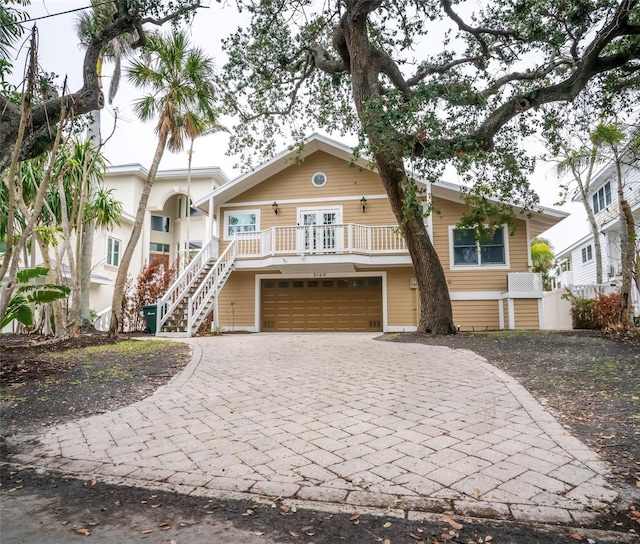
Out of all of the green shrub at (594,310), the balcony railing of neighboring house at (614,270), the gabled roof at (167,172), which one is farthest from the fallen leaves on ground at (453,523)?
the gabled roof at (167,172)

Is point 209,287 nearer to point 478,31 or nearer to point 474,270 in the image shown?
point 474,270

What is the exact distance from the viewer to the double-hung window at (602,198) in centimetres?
1888

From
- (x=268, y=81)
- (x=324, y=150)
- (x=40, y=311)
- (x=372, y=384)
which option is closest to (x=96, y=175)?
(x=40, y=311)

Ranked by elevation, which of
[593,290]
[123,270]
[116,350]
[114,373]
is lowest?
[114,373]

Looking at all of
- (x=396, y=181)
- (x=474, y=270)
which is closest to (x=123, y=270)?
(x=396, y=181)

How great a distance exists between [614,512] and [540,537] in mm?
580

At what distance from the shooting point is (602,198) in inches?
769

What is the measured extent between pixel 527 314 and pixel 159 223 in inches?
764

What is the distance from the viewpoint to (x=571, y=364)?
6.25m

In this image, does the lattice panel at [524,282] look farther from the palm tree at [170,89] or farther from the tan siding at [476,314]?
the palm tree at [170,89]

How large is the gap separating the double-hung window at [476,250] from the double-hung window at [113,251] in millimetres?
15446

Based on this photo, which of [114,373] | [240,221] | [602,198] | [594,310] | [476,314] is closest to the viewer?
[114,373]

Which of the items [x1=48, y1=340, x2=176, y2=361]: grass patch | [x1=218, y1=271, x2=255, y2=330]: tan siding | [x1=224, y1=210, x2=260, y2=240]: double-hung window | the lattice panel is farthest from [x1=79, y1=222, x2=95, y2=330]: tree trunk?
the lattice panel

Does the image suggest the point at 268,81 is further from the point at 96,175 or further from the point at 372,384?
the point at 372,384
